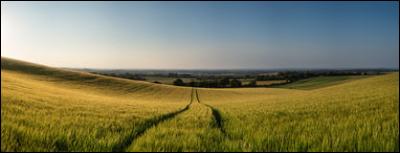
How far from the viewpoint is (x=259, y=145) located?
16.3 ft

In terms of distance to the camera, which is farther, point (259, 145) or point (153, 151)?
point (259, 145)

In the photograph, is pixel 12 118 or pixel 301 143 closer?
pixel 301 143

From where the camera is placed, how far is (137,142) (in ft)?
16.5

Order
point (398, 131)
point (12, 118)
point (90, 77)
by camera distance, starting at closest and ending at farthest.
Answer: point (398, 131), point (12, 118), point (90, 77)

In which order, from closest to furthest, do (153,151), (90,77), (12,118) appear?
(153,151) → (12,118) → (90,77)

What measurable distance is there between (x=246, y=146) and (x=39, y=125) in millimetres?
3886

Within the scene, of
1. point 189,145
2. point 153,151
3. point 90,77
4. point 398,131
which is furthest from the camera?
point 90,77

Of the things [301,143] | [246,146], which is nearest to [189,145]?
[246,146]

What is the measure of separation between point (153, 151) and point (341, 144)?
293 cm

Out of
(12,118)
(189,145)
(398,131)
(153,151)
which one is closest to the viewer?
(153,151)

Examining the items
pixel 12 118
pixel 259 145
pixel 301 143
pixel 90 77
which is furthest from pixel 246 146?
pixel 90 77

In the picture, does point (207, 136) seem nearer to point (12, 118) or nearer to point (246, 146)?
point (246, 146)

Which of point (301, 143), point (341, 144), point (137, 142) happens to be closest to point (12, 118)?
point (137, 142)

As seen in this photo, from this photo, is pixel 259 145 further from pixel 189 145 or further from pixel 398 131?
pixel 398 131
